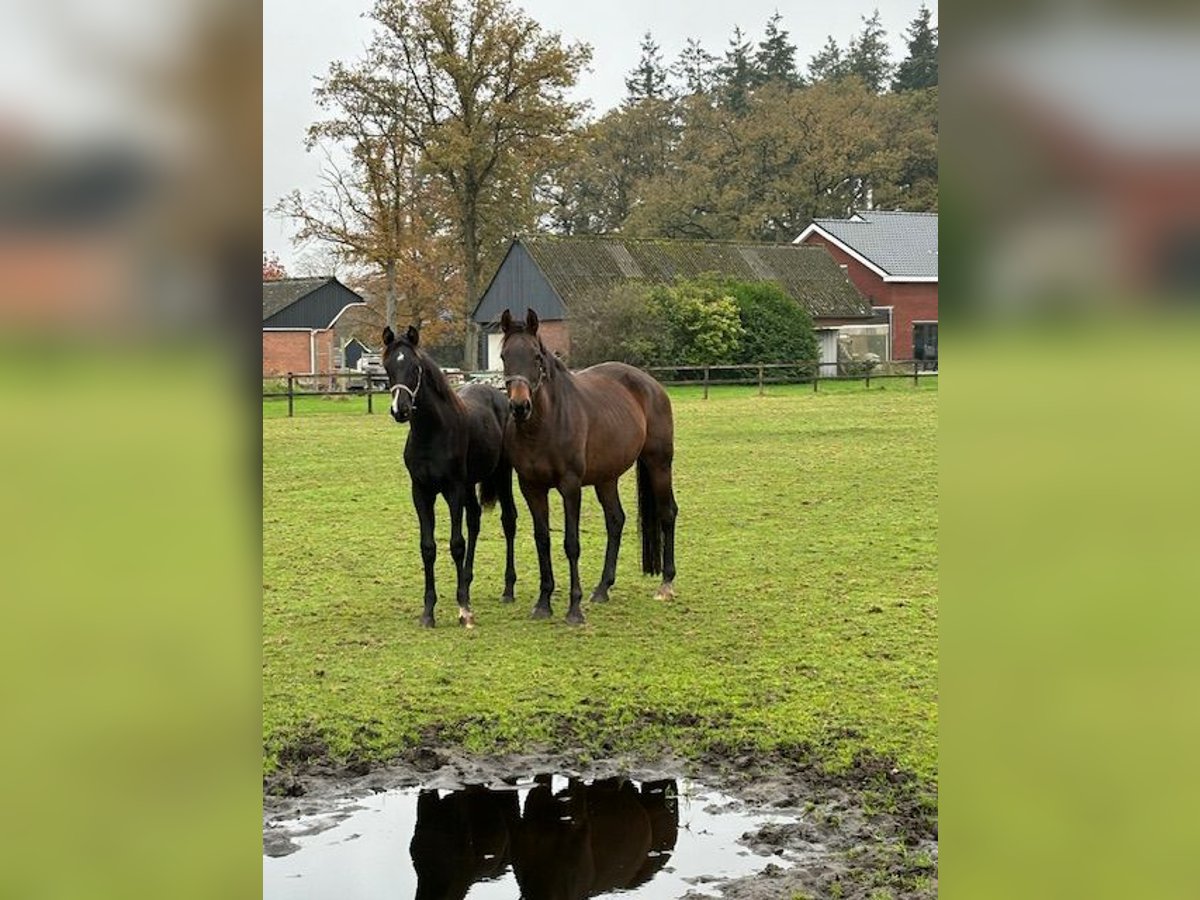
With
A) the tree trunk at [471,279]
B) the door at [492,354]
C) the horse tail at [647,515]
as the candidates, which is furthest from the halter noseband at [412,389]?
the door at [492,354]

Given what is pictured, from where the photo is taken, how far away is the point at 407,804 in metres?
4.83

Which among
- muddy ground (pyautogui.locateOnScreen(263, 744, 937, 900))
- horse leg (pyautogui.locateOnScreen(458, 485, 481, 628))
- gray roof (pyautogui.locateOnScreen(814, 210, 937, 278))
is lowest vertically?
muddy ground (pyautogui.locateOnScreen(263, 744, 937, 900))

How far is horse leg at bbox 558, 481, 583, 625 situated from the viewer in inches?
300

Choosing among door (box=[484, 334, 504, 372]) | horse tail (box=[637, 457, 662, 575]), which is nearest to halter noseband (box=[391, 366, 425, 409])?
horse tail (box=[637, 457, 662, 575])

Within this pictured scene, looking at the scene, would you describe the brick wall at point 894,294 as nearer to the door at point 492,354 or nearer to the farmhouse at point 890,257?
the farmhouse at point 890,257

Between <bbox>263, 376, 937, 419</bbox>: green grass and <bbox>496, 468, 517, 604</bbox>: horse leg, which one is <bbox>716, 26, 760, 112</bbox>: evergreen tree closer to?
<bbox>263, 376, 937, 419</bbox>: green grass

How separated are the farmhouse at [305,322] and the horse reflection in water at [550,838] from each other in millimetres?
37582

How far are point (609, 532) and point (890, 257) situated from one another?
30.5m

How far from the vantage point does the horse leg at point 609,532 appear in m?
8.27

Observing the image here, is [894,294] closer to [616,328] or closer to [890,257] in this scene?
[890,257]

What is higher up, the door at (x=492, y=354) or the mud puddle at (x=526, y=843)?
the door at (x=492, y=354)

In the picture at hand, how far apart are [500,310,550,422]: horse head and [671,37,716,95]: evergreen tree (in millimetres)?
56305

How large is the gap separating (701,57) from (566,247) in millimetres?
28908
